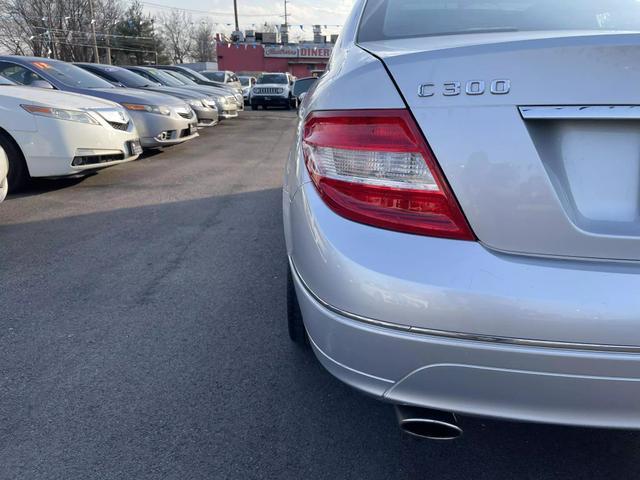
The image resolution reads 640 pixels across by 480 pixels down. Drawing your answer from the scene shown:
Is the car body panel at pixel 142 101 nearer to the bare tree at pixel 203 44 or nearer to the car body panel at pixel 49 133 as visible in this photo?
the car body panel at pixel 49 133

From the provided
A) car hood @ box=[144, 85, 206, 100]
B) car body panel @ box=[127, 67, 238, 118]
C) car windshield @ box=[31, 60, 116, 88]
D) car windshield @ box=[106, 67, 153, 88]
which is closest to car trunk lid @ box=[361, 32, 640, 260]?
car windshield @ box=[31, 60, 116, 88]

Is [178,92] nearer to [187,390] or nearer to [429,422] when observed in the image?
[187,390]

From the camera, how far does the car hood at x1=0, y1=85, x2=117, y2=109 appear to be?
5.39 m

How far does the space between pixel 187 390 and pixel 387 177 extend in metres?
1.44

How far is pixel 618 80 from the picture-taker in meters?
1.24

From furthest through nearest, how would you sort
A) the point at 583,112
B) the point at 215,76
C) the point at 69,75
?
the point at 215,76
the point at 69,75
the point at 583,112

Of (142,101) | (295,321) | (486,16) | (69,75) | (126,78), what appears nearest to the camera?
(486,16)

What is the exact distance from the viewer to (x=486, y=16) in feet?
7.07

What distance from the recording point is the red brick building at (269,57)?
167 feet

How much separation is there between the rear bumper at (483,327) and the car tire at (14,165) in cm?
520

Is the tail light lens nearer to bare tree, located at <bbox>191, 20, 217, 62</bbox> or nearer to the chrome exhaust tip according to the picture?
the chrome exhaust tip

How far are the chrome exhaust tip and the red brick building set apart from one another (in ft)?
171

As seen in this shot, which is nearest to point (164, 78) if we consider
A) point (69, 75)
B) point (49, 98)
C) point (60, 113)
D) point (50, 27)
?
point (69, 75)

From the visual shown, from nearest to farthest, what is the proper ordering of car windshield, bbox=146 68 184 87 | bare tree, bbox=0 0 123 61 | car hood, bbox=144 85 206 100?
1. car hood, bbox=144 85 206 100
2. car windshield, bbox=146 68 184 87
3. bare tree, bbox=0 0 123 61
